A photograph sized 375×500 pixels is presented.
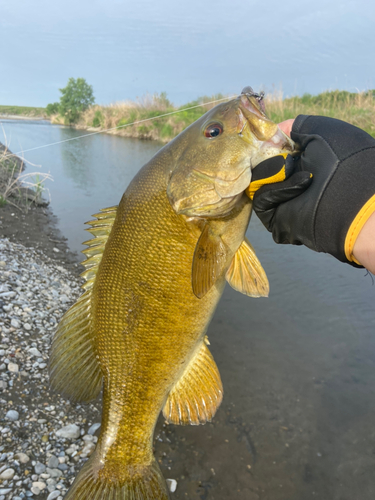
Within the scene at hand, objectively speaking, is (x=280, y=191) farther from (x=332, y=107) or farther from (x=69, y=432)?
(x=332, y=107)

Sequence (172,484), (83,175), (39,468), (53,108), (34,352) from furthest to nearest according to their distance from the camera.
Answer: (53,108) → (83,175) → (34,352) → (172,484) → (39,468)

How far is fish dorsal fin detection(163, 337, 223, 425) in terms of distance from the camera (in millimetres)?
2088

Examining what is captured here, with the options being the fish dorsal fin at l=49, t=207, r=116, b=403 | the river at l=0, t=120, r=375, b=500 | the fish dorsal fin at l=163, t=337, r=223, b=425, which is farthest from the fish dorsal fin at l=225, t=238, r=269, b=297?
the river at l=0, t=120, r=375, b=500

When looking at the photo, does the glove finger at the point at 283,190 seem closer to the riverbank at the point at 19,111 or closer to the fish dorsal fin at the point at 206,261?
the fish dorsal fin at the point at 206,261

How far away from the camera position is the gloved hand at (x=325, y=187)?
1427mm

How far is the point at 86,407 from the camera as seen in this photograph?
288 centimetres

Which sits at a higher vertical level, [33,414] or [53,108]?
[53,108]

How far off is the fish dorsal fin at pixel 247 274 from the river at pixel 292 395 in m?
1.67

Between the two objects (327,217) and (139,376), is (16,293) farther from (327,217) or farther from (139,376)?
(327,217)

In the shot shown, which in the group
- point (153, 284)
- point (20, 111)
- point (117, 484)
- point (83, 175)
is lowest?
point (117, 484)

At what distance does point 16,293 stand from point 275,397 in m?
3.41

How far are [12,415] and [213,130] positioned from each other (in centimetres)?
269

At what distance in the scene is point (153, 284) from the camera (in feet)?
5.78

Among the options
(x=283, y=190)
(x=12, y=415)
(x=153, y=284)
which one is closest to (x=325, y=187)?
(x=283, y=190)
